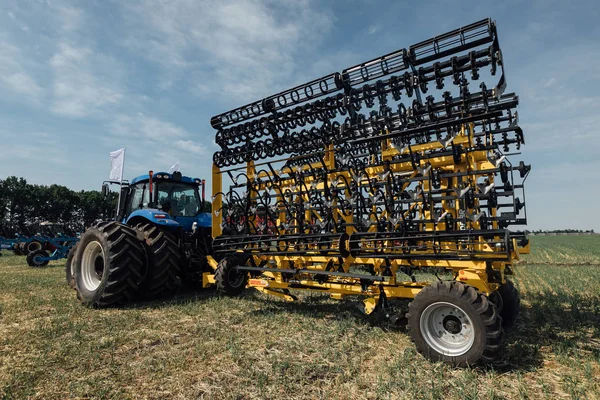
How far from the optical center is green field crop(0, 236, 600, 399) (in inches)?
113

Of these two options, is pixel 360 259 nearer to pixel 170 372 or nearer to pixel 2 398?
pixel 170 372

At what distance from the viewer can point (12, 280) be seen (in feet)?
27.3

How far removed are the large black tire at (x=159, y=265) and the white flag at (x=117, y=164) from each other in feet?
7.65

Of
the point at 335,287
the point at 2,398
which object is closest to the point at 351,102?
the point at 335,287

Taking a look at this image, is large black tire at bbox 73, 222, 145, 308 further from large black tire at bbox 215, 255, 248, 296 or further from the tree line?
the tree line

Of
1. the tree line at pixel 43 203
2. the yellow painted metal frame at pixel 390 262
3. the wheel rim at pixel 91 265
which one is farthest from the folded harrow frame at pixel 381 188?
the tree line at pixel 43 203

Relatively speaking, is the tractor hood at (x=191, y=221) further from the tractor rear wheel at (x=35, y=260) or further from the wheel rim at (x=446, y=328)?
the tractor rear wheel at (x=35, y=260)

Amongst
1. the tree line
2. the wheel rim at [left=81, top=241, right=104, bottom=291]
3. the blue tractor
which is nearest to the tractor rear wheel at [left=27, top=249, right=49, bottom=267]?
the blue tractor

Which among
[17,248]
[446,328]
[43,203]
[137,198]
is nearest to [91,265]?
[137,198]

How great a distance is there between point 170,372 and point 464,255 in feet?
10.3

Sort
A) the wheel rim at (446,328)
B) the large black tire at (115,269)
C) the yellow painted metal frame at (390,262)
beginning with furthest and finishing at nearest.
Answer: the large black tire at (115,269)
the yellow painted metal frame at (390,262)
the wheel rim at (446,328)

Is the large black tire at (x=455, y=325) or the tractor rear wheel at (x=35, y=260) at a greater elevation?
the tractor rear wheel at (x=35, y=260)

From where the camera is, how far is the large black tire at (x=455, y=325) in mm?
3291

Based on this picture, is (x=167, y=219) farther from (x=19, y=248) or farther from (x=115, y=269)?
(x=19, y=248)
